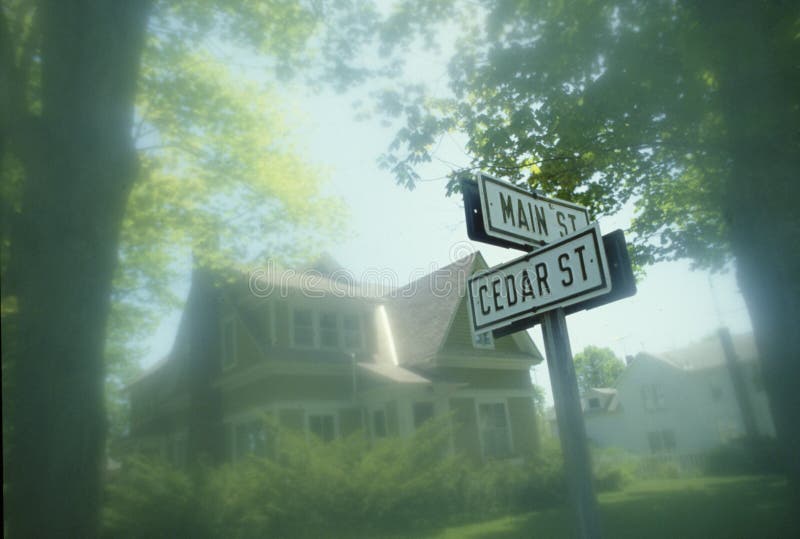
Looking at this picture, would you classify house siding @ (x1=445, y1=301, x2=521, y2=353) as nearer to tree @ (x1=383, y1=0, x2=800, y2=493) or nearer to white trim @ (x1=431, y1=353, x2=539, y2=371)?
white trim @ (x1=431, y1=353, x2=539, y2=371)

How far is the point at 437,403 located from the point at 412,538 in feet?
7.23

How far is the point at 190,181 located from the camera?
3.47 m

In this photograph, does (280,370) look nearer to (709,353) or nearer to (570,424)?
(570,424)

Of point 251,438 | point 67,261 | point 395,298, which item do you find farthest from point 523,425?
point 67,261

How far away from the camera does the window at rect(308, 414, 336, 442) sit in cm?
445

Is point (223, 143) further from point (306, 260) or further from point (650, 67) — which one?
point (650, 67)

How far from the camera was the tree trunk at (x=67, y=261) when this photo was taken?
7.68 ft

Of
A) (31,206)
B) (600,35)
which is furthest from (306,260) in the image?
(600,35)

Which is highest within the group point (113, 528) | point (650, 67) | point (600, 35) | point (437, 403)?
point (600, 35)

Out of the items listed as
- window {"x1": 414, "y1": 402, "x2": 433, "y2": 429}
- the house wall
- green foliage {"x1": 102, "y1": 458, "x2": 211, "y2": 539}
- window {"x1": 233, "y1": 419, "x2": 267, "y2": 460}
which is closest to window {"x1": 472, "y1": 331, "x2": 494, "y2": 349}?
window {"x1": 414, "y1": 402, "x2": 433, "y2": 429}

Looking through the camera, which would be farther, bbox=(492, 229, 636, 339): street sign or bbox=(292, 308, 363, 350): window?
bbox=(292, 308, 363, 350): window

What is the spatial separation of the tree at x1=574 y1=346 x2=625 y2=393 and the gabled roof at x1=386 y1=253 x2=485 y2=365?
5.58ft

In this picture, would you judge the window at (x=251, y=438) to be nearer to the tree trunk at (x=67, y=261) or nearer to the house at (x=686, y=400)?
the tree trunk at (x=67, y=261)

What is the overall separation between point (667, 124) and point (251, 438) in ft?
21.0
